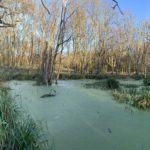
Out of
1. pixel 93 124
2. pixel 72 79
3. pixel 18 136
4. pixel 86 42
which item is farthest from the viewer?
pixel 86 42

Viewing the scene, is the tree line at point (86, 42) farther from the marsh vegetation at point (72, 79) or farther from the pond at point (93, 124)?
the pond at point (93, 124)

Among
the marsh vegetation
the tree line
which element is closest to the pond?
the marsh vegetation

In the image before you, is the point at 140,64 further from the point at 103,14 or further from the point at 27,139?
the point at 27,139

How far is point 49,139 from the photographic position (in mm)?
4672

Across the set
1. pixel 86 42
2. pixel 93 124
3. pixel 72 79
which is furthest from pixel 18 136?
pixel 86 42

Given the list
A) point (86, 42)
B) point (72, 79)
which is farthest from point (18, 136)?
point (86, 42)

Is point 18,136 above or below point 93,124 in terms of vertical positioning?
above

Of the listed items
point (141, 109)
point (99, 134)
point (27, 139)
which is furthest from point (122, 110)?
point (27, 139)

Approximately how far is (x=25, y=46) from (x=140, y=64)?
37.1 ft

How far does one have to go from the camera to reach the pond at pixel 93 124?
4547 millimetres

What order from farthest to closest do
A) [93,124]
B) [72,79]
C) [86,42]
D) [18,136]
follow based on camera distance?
[86,42]
[72,79]
[93,124]
[18,136]

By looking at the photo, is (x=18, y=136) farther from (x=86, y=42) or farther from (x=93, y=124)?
(x=86, y=42)

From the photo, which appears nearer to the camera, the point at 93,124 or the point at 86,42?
the point at 93,124

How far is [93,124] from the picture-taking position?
5750mm
